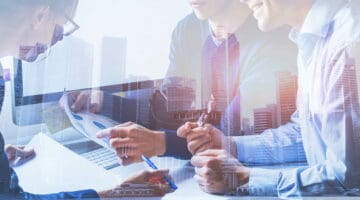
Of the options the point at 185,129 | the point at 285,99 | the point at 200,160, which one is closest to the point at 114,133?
the point at 185,129

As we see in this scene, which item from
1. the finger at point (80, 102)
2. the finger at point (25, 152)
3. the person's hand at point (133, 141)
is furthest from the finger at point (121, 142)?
the finger at point (25, 152)

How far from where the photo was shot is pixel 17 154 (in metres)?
2.17

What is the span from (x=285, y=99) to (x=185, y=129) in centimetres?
55

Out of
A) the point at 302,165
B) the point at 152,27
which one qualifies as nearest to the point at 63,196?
the point at 152,27

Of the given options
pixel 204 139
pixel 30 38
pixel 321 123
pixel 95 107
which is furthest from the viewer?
pixel 30 38

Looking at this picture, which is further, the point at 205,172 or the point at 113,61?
the point at 113,61

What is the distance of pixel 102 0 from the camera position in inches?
86.7

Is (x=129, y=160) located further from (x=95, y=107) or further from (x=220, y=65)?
(x=220, y=65)

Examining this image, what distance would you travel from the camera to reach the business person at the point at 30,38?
2.08 m

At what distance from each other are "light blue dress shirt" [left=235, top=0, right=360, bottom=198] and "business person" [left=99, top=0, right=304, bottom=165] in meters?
0.12

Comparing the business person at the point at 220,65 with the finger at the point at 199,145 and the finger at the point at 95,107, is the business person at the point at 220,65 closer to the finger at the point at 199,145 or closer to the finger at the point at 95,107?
the finger at the point at 199,145

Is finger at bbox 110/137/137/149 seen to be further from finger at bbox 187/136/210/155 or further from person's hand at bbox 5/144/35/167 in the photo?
person's hand at bbox 5/144/35/167

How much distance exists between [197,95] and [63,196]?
0.96 metres

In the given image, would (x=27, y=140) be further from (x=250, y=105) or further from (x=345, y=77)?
(x=345, y=77)
